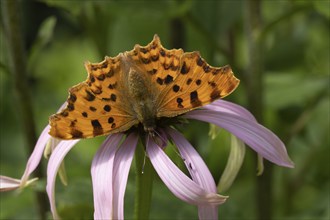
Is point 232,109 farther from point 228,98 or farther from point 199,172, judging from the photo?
point 228,98

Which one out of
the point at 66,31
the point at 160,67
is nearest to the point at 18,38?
the point at 160,67

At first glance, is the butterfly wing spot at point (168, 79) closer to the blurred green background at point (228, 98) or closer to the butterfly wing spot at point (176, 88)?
the butterfly wing spot at point (176, 88)

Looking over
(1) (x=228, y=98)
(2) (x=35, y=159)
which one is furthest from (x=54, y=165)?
(1) (x=228, y=98)

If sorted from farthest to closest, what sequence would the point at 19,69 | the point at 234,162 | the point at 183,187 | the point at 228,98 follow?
the point at 228,98, the point at 19,69, the point at 234,162, the point at 183,187

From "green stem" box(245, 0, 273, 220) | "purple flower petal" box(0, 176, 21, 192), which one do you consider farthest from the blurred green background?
"purple flower petal" box(0, 176, 21, 192)

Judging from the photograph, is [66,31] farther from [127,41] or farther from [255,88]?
[255,88]

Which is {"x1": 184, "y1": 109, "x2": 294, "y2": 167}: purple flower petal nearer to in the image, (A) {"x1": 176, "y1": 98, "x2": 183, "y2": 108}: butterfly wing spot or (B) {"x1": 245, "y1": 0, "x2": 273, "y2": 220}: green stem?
(A) {"x1": 176, "y1": 98, "x2": 183, "y2": 108}: butterfly wing spot
